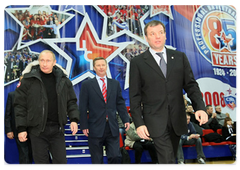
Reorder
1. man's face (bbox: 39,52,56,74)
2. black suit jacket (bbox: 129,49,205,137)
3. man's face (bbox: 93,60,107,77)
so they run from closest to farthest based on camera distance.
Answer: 1. black suit jacket (bbox: 129,49,205,137)
2. man's face (bbox: 39,52,56,74)
3. man's face (bbox: 93,60,107,77)

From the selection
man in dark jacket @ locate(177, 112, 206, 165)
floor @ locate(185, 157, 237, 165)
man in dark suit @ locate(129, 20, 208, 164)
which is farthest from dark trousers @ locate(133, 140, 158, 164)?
man in dark suit @ locate(129, 20, 208, 164)

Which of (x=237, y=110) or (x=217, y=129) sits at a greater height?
(x=237, y=110)

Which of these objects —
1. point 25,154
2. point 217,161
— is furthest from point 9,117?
point 217,161

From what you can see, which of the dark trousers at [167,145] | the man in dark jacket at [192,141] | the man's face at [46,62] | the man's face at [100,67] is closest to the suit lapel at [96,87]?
the man's face at [100,67]

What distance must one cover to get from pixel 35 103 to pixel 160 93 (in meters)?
1.38

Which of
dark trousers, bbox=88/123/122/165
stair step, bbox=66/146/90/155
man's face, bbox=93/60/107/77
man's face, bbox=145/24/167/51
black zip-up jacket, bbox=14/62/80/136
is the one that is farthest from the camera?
stair step, bbox=66/146/90/155

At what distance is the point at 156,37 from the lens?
262cm

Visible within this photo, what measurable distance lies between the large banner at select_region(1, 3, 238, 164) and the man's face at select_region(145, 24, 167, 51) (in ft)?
5.84

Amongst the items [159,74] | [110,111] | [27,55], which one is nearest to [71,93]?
[110,111]

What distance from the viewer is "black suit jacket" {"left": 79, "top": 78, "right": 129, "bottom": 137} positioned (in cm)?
342

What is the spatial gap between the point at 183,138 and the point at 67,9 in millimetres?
2829

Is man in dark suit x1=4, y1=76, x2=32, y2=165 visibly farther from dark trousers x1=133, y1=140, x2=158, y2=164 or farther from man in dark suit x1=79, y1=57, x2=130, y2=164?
dark trousers x1=133, y1=140, x2=158, y2=164

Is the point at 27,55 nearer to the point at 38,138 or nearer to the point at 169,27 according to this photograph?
the point at 38,138

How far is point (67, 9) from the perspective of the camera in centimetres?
429
